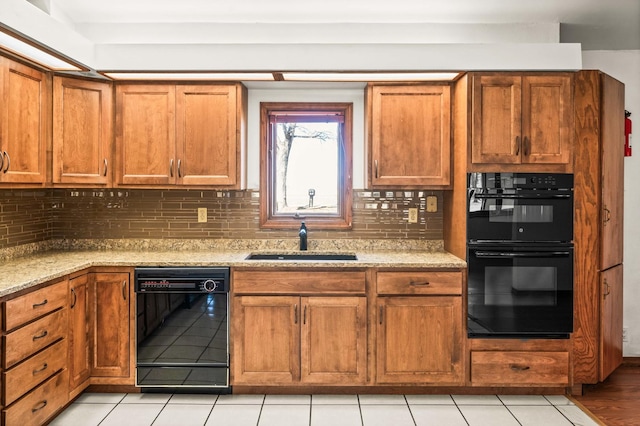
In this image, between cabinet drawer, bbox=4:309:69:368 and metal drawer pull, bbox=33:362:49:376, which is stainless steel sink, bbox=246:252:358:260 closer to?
cabinet drawer, bbox=4:309:69:368

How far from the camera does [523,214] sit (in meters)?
3.00

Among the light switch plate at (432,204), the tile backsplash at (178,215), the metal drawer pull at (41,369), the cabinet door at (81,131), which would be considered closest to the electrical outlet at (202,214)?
the tile backsplash at (178,215)

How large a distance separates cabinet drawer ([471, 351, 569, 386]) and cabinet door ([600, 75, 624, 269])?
0.69m

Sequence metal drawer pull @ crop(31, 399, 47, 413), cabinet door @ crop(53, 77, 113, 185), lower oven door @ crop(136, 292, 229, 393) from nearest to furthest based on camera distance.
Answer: metal drawer pull @ crop(31, 399, 47, 413)
lower oven door @ crop(136, 292, 229, 393)
cabinet door @ crop(53, 77, 113, 185)

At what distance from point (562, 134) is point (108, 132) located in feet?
9.78

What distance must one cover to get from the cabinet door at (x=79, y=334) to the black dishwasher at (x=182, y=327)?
310 mm

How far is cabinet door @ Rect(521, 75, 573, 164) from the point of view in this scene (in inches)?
119

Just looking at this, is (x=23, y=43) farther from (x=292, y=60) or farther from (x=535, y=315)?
(x=535, y=315)

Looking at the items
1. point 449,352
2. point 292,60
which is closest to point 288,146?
point 292,60

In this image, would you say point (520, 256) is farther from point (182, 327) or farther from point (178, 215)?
point (178, 215)

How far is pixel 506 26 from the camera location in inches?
132

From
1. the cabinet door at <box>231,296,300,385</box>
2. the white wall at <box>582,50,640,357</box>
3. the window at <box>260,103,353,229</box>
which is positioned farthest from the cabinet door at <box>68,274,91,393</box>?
the white wall at <box>582,50,640,357</box>

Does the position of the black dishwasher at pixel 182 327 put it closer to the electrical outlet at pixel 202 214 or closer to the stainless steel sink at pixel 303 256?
the stainless steel sink at pixel 303 256

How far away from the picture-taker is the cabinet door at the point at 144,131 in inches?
128
